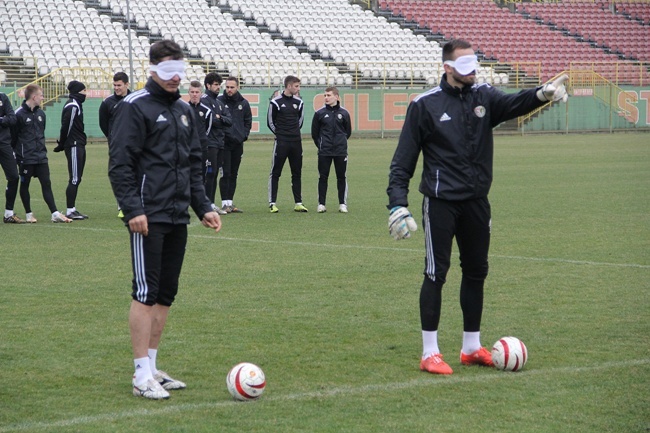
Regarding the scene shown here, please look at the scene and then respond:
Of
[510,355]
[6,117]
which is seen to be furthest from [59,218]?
[510,355]

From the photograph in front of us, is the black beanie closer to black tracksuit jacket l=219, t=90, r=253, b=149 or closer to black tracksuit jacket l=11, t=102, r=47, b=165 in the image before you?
black tracksuit jacket l=11, t=102, r=47, b=165

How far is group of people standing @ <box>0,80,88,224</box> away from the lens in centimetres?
1550

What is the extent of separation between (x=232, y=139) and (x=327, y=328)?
9.64 m

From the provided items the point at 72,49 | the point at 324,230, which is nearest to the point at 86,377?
the point at 324,230

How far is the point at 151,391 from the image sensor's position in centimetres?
602

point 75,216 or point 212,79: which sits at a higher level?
point 212,79

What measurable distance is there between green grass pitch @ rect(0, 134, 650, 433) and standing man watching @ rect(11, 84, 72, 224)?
0.50 m

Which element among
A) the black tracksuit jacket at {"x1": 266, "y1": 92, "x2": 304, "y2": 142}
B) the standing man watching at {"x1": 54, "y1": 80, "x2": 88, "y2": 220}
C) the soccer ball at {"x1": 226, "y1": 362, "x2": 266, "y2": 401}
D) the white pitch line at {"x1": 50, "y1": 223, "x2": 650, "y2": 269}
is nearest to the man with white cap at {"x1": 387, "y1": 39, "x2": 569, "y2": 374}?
the soccer ball at {"x1": 226, "y1": 362, "x2": 266, "y2": 401}

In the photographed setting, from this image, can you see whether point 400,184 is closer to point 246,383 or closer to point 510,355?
point 510,355

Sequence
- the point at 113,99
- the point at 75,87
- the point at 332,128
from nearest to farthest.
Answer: the point at 113,99 < the point at 75,87 < the point at 332,128

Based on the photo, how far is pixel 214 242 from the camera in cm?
1334

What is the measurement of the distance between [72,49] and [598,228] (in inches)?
1170

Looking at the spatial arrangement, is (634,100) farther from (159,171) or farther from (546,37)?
(159,171)

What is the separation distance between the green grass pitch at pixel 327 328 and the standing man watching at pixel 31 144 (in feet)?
1.65
